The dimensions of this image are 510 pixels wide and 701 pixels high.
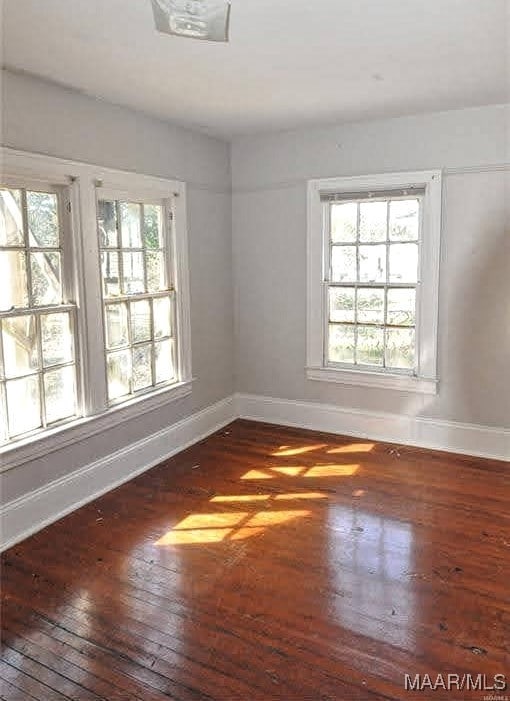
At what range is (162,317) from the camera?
4.17 m

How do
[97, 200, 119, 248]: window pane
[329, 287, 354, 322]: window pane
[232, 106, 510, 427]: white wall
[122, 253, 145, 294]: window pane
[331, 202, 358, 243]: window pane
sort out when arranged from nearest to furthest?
[97, 200, 119, 248]: window pane, [122, 253, 145, 294]: window pane, [232, 106, 510, 427]: white wall, [331, 202, 358, 243]: window pane, [329, 287, 354, 322]: window pane

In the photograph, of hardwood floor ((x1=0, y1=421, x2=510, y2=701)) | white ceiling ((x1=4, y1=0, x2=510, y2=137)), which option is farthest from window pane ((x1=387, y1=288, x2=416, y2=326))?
white ceiling ((x1=4, y1=0, x2=510, y2=137))

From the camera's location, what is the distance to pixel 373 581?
2639 mm

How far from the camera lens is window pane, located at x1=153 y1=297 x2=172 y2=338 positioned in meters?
4.10

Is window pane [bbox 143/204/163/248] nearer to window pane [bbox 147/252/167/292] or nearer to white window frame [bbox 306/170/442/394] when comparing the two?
window pane [bbox 147/252/167/292]

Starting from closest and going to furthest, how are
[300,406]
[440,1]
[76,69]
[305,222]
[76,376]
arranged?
[440,1]
[76,69]
[76,376]
[305,222]
[300,406]

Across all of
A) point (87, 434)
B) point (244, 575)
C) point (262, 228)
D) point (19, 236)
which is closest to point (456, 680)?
point (244, 575)

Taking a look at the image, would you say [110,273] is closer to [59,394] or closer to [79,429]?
[59,394]

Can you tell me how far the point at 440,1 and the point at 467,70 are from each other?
3.11 feet

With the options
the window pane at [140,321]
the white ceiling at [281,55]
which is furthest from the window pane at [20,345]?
the white ceiling at [281,55]

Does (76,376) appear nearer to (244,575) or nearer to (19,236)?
(19,236)

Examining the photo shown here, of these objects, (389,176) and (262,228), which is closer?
(389,176)

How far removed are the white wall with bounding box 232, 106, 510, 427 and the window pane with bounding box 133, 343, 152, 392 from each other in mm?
1205

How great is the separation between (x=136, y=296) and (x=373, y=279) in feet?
6.19
